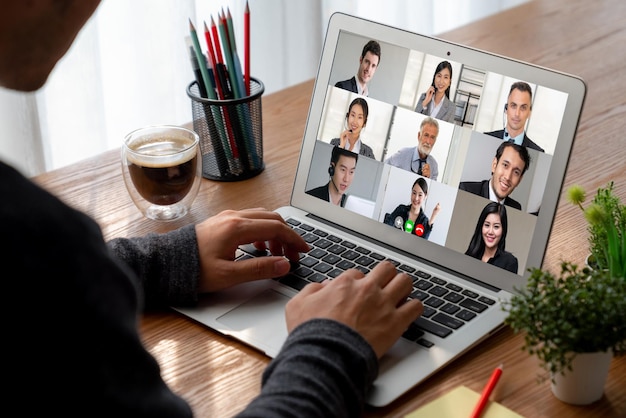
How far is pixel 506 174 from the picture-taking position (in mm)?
1071

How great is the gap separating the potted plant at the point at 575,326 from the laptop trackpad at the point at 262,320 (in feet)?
0.89

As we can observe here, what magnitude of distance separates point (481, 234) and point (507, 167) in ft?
0.29

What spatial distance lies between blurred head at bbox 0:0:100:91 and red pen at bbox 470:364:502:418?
1.73 feet

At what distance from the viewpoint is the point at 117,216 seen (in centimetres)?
130

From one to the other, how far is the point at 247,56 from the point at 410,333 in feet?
1.92

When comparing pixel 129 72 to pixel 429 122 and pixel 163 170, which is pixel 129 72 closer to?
pixel 163 170

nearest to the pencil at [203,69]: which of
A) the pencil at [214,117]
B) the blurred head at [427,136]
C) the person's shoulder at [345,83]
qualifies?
the pencil at [214,117]

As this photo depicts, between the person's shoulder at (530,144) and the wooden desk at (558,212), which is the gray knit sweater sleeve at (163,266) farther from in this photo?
the person's shoulder at (530,144)

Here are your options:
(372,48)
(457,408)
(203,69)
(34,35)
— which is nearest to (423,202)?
(372,48)

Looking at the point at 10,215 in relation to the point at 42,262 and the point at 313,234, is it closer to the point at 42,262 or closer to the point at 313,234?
the point at 42,262

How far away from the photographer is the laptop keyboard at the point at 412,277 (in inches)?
39.9

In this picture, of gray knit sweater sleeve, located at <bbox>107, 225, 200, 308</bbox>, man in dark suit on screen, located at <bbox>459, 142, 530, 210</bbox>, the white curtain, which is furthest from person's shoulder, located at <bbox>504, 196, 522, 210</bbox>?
the white curtain

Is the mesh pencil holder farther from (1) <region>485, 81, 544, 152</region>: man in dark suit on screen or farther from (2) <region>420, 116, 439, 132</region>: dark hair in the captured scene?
(1) <region>485, 81, 544, 152</region>: man in dark suit on screen

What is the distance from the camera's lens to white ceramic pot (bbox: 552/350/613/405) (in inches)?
34.2
